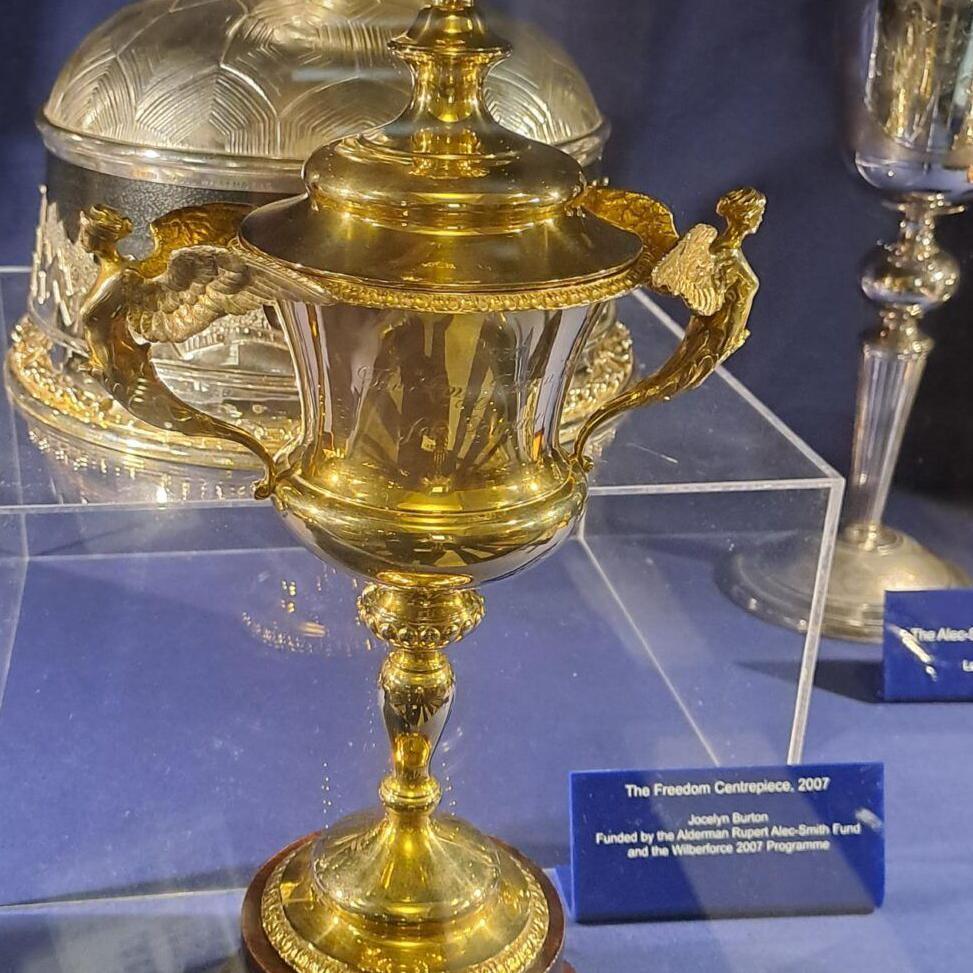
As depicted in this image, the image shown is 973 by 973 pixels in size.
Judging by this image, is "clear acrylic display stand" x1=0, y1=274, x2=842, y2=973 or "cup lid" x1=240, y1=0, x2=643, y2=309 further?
"clear acrylic display stand" x1=0, y1=274, x2=842, y2=973

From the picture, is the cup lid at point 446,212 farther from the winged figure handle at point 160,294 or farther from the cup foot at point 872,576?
the cup foot at point 872,576

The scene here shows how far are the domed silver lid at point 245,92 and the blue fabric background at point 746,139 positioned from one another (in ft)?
0.55

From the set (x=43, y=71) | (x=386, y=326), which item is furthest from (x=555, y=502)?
(x=43, y=71)

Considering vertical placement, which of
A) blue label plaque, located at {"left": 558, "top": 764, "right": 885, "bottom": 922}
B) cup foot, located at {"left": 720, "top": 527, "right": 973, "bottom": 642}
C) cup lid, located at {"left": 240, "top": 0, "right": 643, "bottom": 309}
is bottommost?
cup foot, located at {"left": 720, "top": 527, "right": 973, "bottom": 642}

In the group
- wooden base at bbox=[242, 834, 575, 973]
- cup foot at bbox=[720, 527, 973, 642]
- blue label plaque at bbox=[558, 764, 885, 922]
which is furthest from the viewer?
cup foot at bbox=[720, 527, 973, 642]

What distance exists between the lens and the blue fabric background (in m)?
1.33

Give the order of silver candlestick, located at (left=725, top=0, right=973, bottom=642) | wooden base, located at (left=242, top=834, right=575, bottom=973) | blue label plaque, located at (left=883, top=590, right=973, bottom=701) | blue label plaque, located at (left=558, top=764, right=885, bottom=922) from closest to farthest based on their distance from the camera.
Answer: wooden base, located at (left=242, top=834, right=575, bottom=973), blue label plaque, located at (left=558, top=764, right=885, bottom=922), silver candlestick, located at (left=725, top=0, right=973, bottom=642), blue label plaque, located at (left=883, top=590, right=973, bottom=701)

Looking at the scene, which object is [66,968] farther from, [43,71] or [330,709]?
[43,71]

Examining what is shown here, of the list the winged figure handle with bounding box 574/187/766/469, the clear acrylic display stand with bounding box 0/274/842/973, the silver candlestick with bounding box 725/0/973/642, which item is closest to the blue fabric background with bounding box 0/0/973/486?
the silver candlestick with bounding box 725/0/973/642

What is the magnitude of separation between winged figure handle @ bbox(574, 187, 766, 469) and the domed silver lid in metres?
0.28

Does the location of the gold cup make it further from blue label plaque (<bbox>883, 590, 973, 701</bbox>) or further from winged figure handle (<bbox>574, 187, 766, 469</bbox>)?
blue label plaque (<bbox>883, 590, 973, 701</bbox>)

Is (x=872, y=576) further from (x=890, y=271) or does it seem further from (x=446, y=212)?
(x=446, y=212)

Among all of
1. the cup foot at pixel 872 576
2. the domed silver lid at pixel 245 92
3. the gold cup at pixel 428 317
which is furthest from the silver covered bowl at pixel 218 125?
the cup foot at pixel 872 576

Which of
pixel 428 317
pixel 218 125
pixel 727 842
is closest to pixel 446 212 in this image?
A: pixel 428 317
